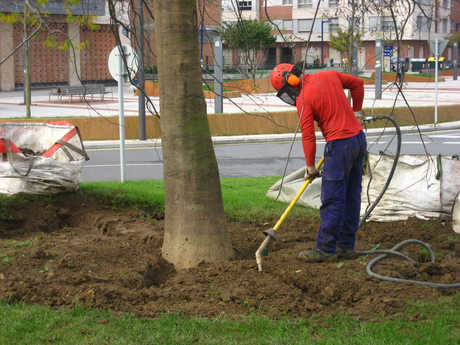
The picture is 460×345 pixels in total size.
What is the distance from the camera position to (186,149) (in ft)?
17.3

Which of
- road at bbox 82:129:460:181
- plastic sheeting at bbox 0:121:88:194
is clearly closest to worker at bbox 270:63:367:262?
plastic sheeting at bbox 0:121:88:194

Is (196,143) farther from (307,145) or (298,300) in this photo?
(298,300)

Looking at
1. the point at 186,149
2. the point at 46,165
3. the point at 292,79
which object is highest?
the point at 292,79

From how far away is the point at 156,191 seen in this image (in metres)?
8.41

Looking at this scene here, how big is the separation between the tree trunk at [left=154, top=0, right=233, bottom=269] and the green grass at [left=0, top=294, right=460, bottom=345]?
1.33 meters

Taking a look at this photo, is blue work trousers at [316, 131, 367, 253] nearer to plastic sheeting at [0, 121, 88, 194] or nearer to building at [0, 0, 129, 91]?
plastic sheeting at [0, 121, 88, 194]

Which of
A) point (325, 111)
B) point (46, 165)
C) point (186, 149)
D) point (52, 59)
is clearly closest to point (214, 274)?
point (186, 149)

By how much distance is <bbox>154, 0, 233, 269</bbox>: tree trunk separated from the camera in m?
5.20

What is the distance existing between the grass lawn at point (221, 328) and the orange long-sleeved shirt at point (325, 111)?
1.47 meters

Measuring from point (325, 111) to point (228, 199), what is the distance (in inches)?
118

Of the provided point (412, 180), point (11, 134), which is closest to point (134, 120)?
point (11, 134)

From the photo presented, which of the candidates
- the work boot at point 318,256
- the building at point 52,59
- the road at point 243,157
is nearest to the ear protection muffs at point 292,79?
the work boot at point 318,256

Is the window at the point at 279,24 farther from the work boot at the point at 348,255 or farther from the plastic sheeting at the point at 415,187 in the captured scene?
the plastic sheeting at the point at 415,187

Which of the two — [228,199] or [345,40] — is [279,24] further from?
[228,199]
